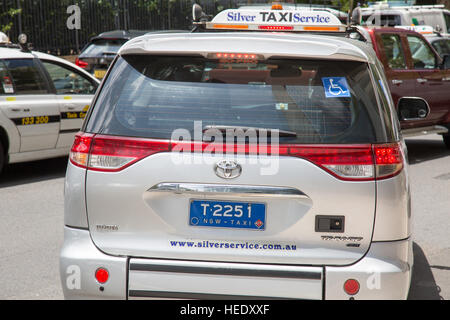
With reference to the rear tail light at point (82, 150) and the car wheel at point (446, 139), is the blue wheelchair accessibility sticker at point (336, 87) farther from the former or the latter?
the car wheel at point (446, 139)

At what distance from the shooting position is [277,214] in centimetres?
344

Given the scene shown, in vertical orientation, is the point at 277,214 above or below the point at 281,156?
below

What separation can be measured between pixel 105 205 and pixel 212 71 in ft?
2.83

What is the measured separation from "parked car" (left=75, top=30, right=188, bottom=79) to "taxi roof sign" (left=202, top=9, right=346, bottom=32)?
9703 mm

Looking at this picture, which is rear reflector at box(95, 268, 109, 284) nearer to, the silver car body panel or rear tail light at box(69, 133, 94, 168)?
the silver car body panel

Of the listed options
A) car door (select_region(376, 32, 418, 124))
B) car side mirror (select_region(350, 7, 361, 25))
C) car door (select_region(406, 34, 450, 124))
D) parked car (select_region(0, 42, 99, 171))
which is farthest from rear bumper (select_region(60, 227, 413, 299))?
car door (select_region(406, 34, 450, 124))

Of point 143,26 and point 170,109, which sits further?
point 143,26

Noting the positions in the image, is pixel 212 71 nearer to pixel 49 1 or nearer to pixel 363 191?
pixel 363 191

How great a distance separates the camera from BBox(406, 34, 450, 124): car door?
11.2 metres

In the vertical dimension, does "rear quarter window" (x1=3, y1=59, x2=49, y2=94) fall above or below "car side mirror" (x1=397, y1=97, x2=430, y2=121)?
below

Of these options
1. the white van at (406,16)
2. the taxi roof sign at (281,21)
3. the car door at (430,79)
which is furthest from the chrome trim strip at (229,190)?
the white van at (406,16)

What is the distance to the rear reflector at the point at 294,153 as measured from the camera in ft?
11.3
